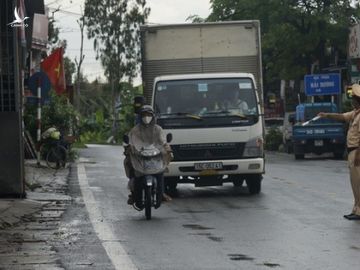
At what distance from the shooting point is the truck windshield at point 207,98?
15.3 metres

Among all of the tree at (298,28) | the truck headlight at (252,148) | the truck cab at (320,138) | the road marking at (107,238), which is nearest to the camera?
the road marking at (107,238)

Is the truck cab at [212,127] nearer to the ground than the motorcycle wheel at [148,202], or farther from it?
farther from it

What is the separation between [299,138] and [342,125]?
174cm

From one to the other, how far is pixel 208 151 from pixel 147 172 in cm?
343

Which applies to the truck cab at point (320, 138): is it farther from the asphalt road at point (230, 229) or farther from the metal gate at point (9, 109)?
the metal gate at point (9, 109)

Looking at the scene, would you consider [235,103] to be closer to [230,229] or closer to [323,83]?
[230,229]

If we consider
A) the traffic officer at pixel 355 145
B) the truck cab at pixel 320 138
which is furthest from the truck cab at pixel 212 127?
the truck cab at pixel 320 138

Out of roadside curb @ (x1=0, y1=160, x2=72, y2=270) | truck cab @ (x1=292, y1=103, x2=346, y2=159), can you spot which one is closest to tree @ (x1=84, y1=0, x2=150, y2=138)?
truck cab @ (x1=292, y1=103, x2=346, y2=159)

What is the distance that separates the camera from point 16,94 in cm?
1397

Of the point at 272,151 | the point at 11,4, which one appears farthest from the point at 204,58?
the point at 272,151

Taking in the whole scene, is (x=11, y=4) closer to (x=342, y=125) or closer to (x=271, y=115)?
(x=342, y=125)

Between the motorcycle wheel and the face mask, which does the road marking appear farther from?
the face mask

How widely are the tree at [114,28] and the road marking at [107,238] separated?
181ft

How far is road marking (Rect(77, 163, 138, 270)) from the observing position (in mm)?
8102
